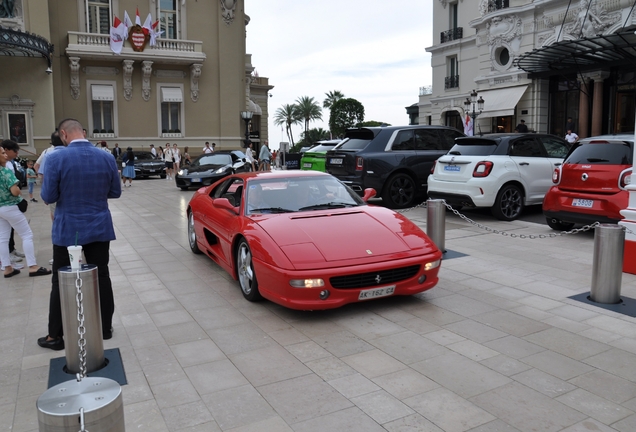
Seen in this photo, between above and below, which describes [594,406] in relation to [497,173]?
below

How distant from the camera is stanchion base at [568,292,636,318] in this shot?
536 cm

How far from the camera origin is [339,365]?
4.16 metres

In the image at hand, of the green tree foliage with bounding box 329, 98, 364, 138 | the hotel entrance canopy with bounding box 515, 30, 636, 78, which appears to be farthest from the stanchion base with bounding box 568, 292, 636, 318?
the green tree foliage with bounding box 329, 98, 364, 138

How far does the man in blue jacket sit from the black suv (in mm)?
8099

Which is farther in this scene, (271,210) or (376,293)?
(271,210)

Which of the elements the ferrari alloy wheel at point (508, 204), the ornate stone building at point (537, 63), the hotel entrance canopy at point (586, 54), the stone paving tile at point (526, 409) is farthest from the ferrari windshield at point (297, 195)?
the ornate stone building at point (537, 63)

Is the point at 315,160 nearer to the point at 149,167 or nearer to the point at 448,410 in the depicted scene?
the point at 448,410

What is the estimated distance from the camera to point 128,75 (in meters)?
31.8

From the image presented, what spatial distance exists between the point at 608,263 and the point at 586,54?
19.1m

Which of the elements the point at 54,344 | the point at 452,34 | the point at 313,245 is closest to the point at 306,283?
the point at 313,245

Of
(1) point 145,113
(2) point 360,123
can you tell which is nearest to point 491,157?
(1) point 145,113

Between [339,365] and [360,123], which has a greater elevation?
[360,123]

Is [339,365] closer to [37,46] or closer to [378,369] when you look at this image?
[378,369]

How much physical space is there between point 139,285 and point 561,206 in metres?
6.69
